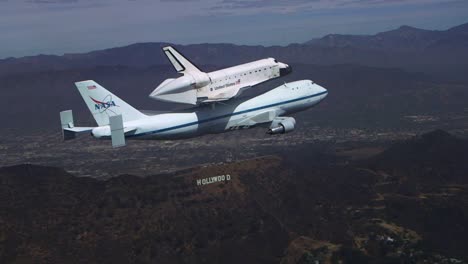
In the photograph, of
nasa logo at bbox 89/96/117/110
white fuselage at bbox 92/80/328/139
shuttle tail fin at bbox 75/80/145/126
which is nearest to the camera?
shuttle tail fin at bbox 75/80/145/126

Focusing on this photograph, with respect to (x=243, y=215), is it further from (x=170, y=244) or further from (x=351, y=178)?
(x=351, y=178)

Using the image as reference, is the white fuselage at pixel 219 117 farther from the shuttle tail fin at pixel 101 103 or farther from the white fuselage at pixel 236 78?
→ the white fuselage at pixel 236 78

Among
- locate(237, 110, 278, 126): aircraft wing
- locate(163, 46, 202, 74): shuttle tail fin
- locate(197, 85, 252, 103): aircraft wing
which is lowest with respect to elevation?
locate(237, 110, 278, 126): aircraft wing

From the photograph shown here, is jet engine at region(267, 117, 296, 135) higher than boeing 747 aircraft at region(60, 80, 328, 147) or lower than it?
lower

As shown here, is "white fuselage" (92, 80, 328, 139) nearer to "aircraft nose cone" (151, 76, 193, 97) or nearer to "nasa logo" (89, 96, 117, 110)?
"nasa logo" (89, 96, 117, 110)

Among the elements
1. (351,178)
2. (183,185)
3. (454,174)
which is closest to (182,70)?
(183,185)

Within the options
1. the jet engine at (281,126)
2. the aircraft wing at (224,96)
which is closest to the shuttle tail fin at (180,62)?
the aircraft wing at (224,96)

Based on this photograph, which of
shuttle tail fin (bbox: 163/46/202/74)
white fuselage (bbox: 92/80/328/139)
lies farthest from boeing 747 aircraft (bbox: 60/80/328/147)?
shuttle tail fin (bbox: 163/46/202/74)

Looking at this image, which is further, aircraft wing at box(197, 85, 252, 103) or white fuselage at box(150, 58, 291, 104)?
aircraft wing at box(197, 85, 252, 103)

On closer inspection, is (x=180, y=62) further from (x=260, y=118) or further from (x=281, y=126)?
(x=281, y=126)
